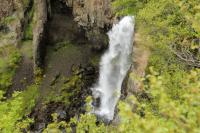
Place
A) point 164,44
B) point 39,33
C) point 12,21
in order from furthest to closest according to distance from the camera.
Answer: point 12,21 < point 39,33 < point 164,44

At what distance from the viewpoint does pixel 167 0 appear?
2097 centimetres

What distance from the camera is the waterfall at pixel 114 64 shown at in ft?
118

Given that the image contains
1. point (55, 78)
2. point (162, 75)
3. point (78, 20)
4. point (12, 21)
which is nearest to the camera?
point (162, 75)

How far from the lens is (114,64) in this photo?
122 feet

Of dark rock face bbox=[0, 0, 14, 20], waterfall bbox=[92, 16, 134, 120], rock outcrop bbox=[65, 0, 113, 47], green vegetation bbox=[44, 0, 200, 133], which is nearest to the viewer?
green vegetation bbox=[44, 0, 200, 133]

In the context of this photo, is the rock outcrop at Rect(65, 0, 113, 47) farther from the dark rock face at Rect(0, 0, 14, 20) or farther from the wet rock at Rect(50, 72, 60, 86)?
the dark rock face at Rect(0, 0, 14, 20)

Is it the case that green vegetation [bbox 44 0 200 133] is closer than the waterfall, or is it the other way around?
green vegetation [bbox 44 0 200 133]

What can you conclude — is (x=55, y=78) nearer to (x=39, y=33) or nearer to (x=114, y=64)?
(x=39, y=33)

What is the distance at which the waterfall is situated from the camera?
3609 cm

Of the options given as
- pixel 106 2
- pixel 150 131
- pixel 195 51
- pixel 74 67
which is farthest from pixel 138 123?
pixel 74 67

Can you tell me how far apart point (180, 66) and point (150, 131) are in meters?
12.8

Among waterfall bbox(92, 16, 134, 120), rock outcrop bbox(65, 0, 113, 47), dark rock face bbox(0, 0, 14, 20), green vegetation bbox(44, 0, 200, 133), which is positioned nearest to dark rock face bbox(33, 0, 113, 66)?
rock outcrop bbox(65, 0, 113, 47)

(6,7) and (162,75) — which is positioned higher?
(162,75)

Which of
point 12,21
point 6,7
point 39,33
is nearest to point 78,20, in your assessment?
point 39,33
